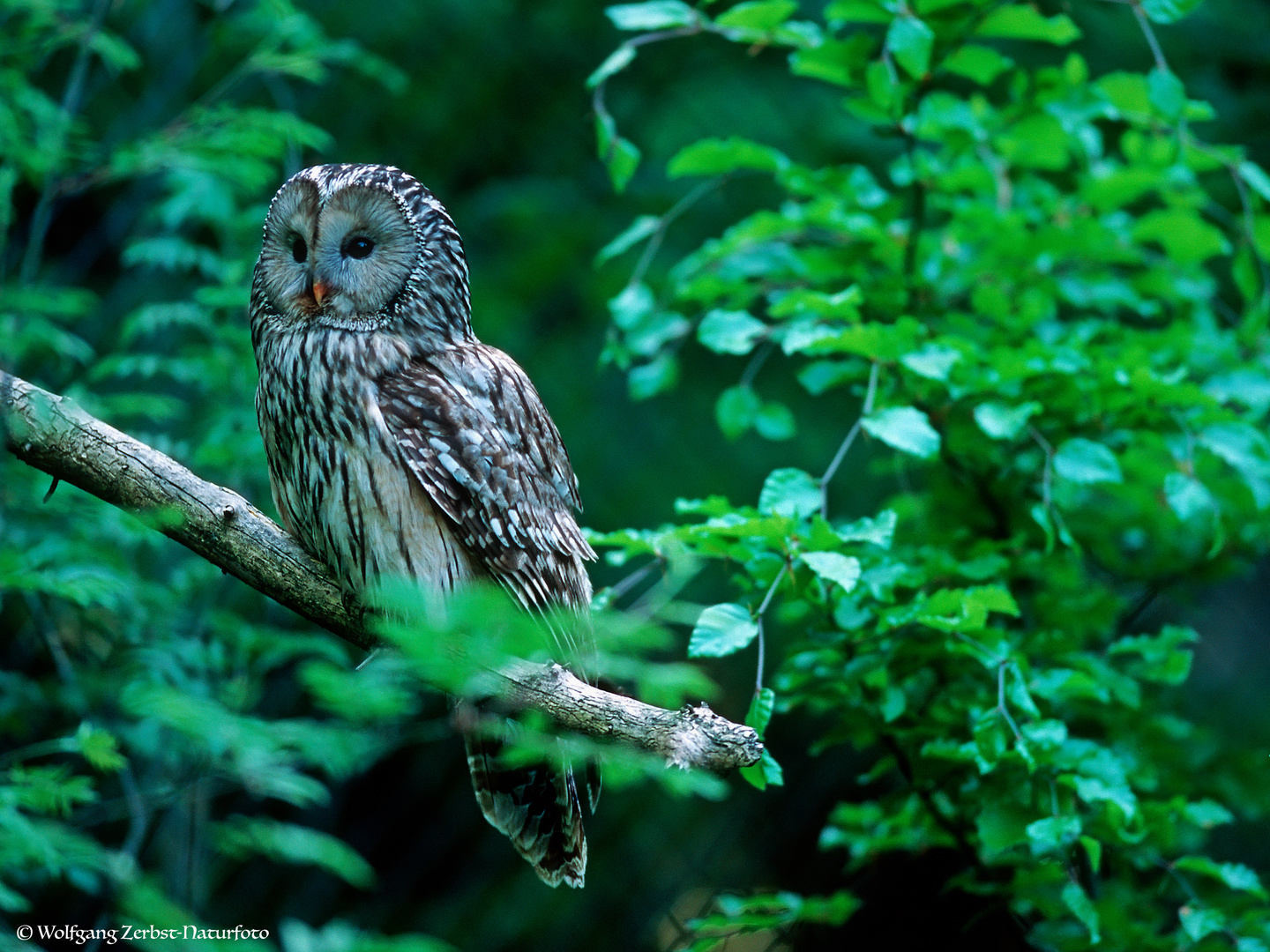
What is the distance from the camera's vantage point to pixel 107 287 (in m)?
2.61

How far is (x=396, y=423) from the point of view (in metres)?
1.50

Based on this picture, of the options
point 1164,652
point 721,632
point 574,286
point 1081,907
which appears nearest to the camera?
point 721,632

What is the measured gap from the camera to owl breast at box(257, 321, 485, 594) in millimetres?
1487

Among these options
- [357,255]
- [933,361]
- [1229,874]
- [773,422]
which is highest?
[357,255]

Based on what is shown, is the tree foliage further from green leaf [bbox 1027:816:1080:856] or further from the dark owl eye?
the dark owl eye

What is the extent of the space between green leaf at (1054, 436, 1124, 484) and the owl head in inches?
38.1

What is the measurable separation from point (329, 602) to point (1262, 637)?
293 cm

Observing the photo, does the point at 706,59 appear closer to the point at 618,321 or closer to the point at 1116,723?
the point at 618,321

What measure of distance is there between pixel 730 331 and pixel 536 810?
809mm

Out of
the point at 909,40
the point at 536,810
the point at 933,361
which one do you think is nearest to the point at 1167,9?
the point at 909,40

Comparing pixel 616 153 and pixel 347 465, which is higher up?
pixel 616 153

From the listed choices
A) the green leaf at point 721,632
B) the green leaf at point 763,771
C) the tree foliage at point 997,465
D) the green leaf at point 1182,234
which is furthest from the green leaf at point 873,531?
the green leaf at point 1182,234

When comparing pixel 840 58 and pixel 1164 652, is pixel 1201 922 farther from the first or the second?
pixel 840 58

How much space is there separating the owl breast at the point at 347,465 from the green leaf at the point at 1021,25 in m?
1.07
